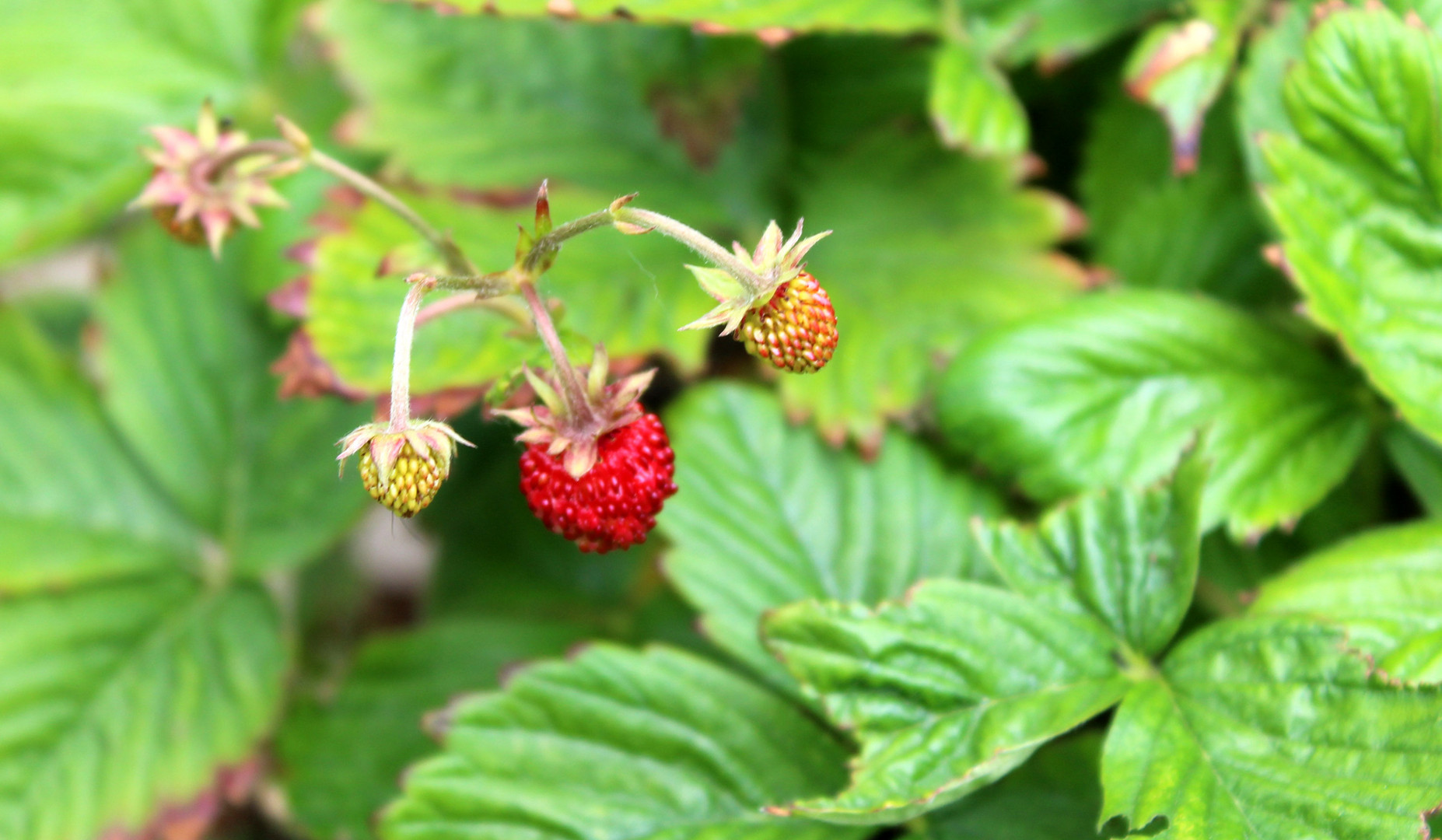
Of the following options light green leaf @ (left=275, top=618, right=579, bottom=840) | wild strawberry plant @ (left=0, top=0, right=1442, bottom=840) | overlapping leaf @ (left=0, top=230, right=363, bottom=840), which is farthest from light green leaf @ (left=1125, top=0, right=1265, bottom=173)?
overlapping leaf @ (left=0, top=230, right=363, bottom=840)

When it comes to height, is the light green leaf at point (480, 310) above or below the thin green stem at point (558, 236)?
above

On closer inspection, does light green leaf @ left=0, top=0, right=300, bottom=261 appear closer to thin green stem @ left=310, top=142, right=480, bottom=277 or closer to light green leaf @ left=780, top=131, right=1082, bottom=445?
thin green stem @ left=310, top=142, right=480, bottom=277

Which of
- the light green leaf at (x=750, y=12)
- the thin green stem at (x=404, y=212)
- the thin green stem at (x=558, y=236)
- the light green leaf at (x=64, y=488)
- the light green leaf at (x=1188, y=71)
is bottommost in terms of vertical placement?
the thin green stem at (x=558, y=236)

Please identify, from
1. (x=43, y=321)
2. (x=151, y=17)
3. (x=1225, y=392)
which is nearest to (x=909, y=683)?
(x=1225, y=392)

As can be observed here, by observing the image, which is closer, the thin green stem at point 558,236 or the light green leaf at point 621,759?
the thin green stem at point 558,236

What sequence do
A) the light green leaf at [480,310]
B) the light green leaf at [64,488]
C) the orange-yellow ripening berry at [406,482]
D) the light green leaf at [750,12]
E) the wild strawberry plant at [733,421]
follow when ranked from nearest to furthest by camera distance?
the orange-yellow ripening berry at [406,482], the wild strawberry plant at [733,421], the light green leaf at [750,12], the light green leaf at [480,310], the light green leaf at [64,488]

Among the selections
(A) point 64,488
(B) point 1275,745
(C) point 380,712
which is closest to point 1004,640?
(B) point 1275,745

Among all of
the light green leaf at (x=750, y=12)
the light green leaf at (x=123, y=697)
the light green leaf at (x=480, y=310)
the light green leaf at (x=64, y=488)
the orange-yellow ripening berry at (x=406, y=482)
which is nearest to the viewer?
the orange-yellow ripening berry at (x=406, y=482)

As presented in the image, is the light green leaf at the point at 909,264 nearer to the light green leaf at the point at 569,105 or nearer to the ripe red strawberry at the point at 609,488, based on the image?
the light green leaf at the point at 569,105

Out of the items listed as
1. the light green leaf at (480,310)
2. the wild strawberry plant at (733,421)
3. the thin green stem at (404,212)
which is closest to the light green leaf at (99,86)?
the wild strawberry plant at (733,421)
